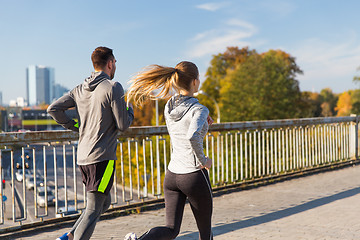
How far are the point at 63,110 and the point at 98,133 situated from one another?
538mm

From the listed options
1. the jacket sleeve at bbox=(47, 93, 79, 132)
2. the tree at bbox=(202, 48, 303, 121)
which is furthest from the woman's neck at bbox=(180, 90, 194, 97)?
the tree at bbox=(202, 48, 303, 121)

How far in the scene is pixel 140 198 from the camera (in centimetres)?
659

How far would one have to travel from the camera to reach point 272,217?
5863 millimetres

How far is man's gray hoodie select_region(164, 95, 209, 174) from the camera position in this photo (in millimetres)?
3332

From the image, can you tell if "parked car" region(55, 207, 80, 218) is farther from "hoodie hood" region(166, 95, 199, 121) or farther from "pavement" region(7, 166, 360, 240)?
"hoodie hood" region(166, 95, 199, 121)

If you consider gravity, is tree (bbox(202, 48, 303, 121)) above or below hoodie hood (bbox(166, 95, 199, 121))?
above

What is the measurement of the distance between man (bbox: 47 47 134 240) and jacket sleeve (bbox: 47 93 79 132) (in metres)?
0.16

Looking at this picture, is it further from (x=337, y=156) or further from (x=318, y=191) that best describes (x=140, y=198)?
(x=337, y=156)

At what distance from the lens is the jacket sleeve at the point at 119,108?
11.4 feet

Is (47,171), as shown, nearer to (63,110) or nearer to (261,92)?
(63,110)

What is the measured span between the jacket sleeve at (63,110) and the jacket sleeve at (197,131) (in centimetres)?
116

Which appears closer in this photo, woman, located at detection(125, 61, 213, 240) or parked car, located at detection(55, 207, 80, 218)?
woman, located at detection(125, 61, 213, 240)

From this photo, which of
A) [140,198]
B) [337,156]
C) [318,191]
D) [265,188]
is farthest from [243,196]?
[337,156]

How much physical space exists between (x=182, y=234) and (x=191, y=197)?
1773mm
